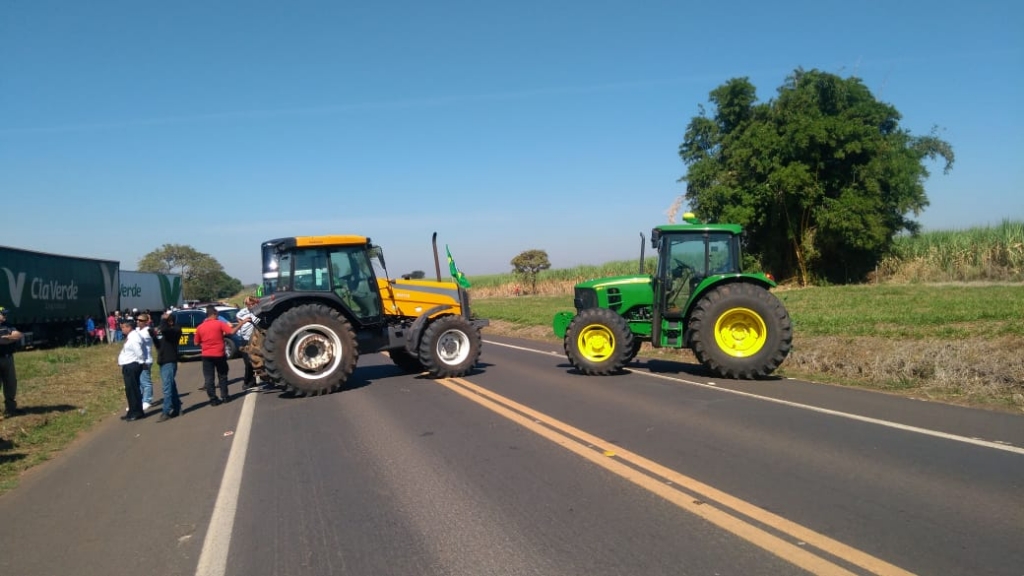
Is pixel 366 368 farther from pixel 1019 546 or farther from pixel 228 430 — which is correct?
pixel 1019 546

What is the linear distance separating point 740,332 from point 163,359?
9153mm

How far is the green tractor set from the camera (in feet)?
37.9

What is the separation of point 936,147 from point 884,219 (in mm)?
7198

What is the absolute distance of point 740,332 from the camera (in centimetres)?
1198

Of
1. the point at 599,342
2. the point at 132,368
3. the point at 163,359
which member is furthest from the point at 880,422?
the point at 132,368

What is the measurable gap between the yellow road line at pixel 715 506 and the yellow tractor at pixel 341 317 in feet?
15.3

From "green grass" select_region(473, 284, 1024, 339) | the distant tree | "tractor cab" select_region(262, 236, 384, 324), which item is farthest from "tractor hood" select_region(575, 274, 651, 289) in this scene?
the distant tree

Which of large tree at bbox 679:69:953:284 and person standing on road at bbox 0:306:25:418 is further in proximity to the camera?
large tree at bbox 679:69:953:284

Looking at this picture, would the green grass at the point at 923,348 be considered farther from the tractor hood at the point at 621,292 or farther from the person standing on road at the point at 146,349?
the person standing on road at the point at 146,349

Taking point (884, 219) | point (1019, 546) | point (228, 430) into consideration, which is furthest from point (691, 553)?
point (884, 219)

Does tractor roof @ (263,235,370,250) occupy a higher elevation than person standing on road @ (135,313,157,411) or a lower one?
higher

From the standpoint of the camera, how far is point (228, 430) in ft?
30.7

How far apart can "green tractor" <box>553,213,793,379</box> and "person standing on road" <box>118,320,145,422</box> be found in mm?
6879

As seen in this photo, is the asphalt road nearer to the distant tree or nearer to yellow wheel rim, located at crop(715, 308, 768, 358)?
yellow wheel rim, located at crop(715, 308, 768, 358)
